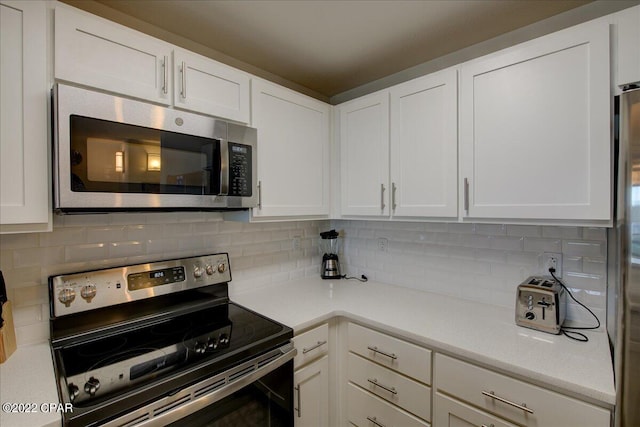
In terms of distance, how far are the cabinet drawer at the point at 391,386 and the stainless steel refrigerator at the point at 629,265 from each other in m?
0.68

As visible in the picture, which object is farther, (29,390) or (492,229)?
(492,229)

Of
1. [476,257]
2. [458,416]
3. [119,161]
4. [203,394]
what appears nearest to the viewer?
[203,394]

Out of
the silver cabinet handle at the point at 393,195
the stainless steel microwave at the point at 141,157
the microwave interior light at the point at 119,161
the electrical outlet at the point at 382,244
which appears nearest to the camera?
the stainless steel microwave at the point at 141,157

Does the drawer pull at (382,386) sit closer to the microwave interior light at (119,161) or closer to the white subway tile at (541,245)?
the white subway tile at (541,245)

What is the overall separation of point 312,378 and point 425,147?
52.8 inches

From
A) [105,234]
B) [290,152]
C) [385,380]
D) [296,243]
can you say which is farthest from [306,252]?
[105,234]

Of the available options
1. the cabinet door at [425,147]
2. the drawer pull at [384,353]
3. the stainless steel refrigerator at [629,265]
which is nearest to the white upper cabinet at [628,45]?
the stainless steel refrigerator at [629,265]

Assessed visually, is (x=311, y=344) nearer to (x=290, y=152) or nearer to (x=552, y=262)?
(x=290, y=152)

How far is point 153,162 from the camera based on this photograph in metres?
1.22

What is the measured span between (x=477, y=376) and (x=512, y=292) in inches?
25.2

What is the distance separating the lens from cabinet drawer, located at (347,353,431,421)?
1358 millimetres

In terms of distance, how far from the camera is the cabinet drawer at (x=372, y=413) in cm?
142

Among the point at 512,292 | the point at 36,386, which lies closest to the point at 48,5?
the point at 36,386

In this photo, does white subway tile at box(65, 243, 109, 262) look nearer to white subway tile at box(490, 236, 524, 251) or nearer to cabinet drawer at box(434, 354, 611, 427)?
cabinet drawer at box(434, 354, 611, 427)
